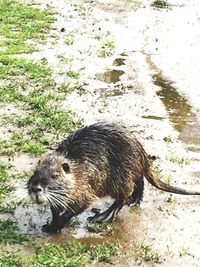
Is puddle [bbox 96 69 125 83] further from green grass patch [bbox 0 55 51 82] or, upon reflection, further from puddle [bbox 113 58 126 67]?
green grass patch [bbox 0 55 51 82]

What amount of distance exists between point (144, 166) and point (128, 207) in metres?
0.41

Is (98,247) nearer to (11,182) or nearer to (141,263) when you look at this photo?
(141,263)

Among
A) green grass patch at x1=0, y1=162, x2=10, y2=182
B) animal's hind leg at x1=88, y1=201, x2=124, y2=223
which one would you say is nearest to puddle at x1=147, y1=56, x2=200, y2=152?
animal's hind leg at x1=88, y1=201, x2=124, y2=223

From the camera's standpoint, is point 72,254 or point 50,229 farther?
point 50,229

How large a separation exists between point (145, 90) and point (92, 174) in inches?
171

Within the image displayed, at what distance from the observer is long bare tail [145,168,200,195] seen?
19.0ft

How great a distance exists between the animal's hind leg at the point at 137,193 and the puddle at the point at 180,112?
1.68 meters

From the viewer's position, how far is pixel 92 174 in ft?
17.7

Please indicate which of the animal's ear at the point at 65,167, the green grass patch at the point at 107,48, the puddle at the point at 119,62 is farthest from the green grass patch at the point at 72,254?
the green grass patch at the point at 107,48

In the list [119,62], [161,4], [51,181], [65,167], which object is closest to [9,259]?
[51,181]

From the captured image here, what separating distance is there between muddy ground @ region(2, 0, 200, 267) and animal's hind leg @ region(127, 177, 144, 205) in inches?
3.7

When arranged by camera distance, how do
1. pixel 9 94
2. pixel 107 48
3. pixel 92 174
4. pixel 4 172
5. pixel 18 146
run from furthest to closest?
pixel 107 48 < pixel 9 94 < pixel 18 146 < pixel 4 172 < pixel 92 174

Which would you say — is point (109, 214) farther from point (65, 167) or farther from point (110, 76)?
point (110, 76)

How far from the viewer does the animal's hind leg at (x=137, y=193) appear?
5.79 meters
